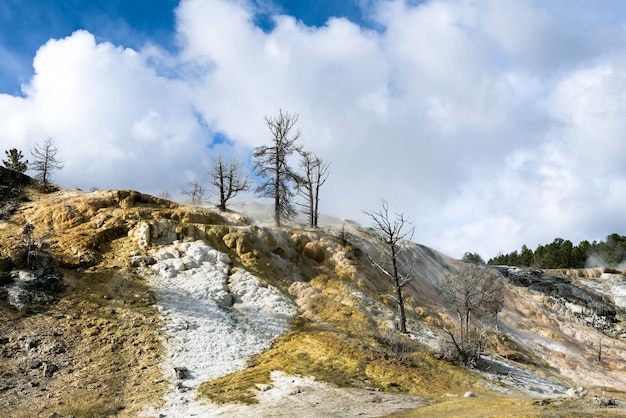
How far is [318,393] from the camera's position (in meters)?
19.4

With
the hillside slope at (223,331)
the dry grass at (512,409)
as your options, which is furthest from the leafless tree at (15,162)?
the dry grass at (512,409)

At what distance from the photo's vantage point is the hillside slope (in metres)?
18.3

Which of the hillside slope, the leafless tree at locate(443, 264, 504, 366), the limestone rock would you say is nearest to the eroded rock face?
the hillside slope

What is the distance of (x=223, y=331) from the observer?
24.9 m

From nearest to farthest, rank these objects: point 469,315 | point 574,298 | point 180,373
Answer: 1. point 180,373
2. point 469,315
3. point 574,298

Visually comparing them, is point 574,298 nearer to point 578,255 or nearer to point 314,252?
point 314,252

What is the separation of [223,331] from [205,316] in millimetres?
1627

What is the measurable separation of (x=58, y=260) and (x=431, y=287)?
3126cm

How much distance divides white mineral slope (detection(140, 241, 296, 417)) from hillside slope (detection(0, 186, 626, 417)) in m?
0.10

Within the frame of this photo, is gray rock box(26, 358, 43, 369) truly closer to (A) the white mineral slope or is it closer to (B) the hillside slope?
(B) the hillside slope

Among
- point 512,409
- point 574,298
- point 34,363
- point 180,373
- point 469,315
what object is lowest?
Answer: point 512,409

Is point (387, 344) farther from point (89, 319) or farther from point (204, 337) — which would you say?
point (89, 319)

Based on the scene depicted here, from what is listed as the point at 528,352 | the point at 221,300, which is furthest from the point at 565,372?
the point at 221,300

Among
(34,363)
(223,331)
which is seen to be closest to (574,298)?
(223,331)
